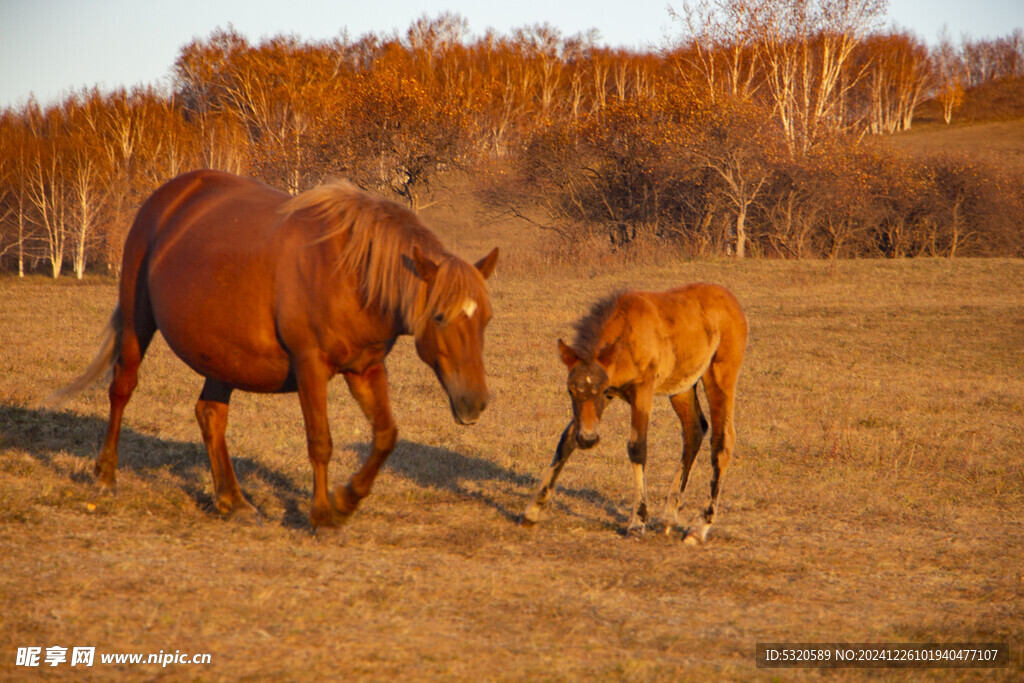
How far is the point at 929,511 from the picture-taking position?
23.3 feet

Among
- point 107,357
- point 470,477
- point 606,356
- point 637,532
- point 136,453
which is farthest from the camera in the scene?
point 470,477

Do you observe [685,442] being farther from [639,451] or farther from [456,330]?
[456,330]

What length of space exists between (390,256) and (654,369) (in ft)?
6.69

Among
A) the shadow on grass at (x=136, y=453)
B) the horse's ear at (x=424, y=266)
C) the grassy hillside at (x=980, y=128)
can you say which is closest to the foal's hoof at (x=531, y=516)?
the shadow on grass at (x=136, y=453)

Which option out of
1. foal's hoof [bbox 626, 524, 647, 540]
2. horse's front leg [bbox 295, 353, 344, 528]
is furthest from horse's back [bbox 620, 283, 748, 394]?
horse's front leg [bbox 295, 353, 344, 528]

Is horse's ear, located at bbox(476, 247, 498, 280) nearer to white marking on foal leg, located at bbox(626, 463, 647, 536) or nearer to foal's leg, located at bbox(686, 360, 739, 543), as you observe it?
white marking on foal leg, located at bbox(626, 463, 647, 536)

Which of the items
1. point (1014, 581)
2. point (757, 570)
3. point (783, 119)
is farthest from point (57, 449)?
point (783, 119)

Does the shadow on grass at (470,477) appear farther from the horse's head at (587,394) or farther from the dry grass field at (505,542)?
the horse's head at (587,394)

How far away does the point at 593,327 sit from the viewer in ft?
19.1

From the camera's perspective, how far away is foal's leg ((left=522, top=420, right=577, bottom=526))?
19.3ft

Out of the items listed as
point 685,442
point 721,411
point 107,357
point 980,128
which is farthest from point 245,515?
point 980,128

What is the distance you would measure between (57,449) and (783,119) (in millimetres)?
33642

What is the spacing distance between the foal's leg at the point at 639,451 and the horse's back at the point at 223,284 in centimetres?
234

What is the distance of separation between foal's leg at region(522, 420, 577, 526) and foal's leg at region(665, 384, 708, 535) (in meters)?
0.79
